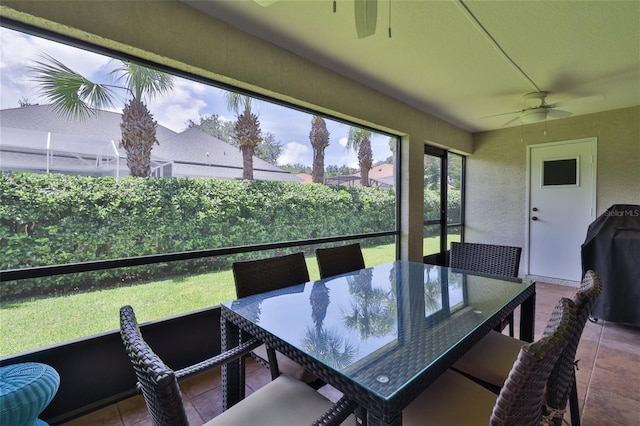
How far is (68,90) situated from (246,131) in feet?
3.73

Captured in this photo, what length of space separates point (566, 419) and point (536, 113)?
Result: 287cm

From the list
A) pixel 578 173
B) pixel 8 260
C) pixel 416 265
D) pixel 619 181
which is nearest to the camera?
pixel 8 260

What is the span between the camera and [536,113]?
10.4ft

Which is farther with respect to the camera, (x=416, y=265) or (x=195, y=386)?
(x=416, y=265)

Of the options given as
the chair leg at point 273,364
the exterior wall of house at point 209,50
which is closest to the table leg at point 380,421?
the chair leg at point 273,364

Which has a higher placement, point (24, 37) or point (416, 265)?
point (24, 37)

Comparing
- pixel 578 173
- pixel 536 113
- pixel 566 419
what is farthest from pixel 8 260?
pixel 578 173

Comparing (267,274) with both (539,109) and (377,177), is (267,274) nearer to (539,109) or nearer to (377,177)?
(377,177)

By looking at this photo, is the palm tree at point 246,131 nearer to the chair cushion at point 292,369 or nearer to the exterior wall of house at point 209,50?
the exterior wall of house at point 209,50

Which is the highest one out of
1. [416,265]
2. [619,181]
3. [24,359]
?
[619,181]

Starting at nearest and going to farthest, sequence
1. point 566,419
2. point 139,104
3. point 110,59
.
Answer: point 566,419 → point 110,59 → point 139,104

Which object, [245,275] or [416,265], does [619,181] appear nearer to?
[416,265]

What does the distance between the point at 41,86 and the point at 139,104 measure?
1.51ft

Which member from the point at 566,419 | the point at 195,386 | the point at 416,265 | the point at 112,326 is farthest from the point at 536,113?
the point at 112,326
